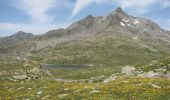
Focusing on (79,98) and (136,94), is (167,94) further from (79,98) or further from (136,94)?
(79,98)

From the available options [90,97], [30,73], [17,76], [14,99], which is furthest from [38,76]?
[90,97]

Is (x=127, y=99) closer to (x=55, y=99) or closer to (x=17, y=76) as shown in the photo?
(x=55, y=99)

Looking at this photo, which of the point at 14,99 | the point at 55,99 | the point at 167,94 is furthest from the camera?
the point at 14,99

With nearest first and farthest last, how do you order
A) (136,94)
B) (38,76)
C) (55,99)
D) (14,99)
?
(136,94) < (55,99) < (14,99) < (38,76)

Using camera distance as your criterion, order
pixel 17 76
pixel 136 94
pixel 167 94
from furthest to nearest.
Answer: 1. pixel 17 76
2. pixel 136 94
3. pixel 167 94

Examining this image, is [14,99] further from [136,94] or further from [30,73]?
[30,73]

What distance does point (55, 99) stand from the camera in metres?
22.1

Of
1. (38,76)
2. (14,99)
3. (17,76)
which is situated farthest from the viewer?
(38,76)

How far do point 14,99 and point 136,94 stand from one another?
1035cm

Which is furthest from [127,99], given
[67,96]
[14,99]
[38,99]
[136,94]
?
[14,99]

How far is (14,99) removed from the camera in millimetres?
24578

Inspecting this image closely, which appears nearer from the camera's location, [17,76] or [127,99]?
[127,99]

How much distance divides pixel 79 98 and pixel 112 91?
290 cm

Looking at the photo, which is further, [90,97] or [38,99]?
[38,99]
